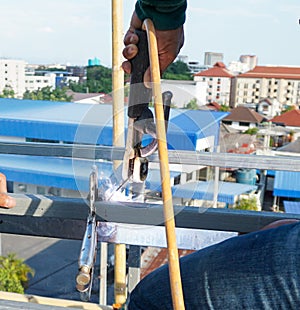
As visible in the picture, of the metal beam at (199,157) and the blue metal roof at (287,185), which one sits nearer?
the metal beam at (199,157)

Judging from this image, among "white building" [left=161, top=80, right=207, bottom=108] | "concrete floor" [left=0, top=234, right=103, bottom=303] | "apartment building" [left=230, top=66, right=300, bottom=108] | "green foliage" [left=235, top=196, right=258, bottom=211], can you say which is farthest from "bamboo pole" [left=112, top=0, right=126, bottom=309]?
"apartment building" [left=230, top=66, right=300, bottom=108]

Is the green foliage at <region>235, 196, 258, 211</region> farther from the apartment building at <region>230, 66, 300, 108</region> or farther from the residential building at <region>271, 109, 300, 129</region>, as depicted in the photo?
the apartment building at <region>230, 66, 300, 108</region>

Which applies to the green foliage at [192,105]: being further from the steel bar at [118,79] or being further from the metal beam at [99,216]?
the steel bar at [118,79]

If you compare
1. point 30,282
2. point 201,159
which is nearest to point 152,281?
point 201,159

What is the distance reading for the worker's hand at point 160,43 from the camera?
51cm

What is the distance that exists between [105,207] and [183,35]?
280mm

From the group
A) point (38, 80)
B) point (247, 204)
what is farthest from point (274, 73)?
point (247, 204)

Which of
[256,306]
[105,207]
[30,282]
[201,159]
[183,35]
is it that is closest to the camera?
[256,306]

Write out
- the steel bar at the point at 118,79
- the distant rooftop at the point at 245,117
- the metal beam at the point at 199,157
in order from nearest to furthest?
the metal beam at the point at 199,157
the steel bar at the point at 118,79
the distant rooftop at the point at 245,117

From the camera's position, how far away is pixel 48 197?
845mm

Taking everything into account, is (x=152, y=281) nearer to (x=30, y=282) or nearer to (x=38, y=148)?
(x=38, y=148)

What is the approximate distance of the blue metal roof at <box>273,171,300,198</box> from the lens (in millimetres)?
7356

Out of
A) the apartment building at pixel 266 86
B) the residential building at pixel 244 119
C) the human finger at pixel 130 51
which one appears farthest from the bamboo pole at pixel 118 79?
the apartment building at pixel 266 86

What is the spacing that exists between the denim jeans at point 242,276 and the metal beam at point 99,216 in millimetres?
235
